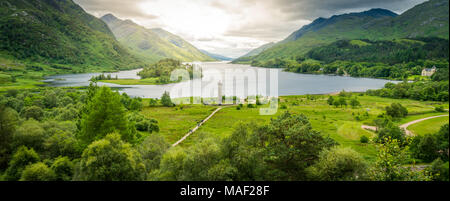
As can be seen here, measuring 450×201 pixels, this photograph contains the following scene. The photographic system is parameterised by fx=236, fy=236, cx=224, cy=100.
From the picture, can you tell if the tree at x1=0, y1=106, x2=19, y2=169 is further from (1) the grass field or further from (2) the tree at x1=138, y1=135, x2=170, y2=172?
(1) the grass field

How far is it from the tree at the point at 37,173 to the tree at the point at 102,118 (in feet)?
15.3

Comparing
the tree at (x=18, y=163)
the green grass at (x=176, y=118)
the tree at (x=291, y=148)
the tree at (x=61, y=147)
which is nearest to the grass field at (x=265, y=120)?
the green grass at (x=176, y=118)

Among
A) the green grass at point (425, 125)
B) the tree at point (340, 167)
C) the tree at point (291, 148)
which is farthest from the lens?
the green grass at point (425, 125)

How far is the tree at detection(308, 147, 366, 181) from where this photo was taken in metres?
19.0

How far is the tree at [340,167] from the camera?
19000mm

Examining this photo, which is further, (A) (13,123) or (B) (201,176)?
(A) (13,123)

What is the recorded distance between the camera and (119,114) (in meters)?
28.2

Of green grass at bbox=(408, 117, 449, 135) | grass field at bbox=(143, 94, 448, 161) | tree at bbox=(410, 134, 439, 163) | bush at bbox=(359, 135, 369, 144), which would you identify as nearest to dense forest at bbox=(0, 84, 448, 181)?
tree at bbox=(410, 134, 439, 163)

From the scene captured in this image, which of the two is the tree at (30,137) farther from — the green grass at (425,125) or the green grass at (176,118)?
the green grass at (425,125)
